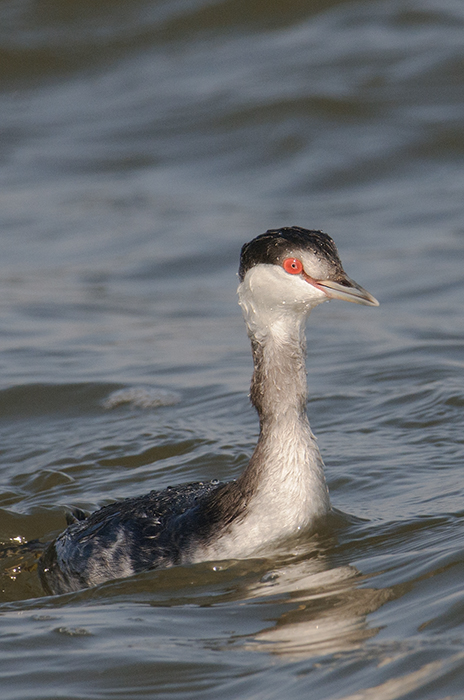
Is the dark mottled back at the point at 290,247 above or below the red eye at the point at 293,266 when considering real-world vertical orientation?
above

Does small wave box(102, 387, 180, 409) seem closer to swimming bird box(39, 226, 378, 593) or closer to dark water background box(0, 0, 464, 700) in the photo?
dark water background box(0, 0, 464, 700)

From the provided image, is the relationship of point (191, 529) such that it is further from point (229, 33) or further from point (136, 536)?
point (229, 33)

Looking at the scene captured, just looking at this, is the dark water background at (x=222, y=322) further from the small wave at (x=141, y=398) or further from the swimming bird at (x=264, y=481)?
the swimming bird at (x=264, y=481)

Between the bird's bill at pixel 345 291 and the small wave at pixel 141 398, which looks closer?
the bird's bill at pixel 345 291

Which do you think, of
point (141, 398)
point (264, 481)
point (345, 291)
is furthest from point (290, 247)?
point (141, 398)

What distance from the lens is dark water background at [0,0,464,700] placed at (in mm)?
4789

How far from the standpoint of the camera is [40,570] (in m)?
6.52

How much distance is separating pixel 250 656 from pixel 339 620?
1.70ft

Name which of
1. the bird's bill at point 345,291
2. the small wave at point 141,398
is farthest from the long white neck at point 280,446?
the small wave at point 141,398

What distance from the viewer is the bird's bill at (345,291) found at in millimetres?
5816

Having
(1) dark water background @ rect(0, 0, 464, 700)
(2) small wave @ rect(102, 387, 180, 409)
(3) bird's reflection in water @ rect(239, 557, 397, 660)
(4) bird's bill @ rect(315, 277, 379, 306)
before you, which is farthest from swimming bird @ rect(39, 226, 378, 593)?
(2) small wave @ rect(102, 387, 180, 409)

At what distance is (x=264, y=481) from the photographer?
19.8ft

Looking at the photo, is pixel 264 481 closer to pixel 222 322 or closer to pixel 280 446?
pixel 280 446

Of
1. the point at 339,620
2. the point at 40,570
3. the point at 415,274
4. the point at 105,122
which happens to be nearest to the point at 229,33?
the point at 105,122
